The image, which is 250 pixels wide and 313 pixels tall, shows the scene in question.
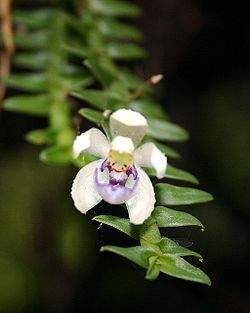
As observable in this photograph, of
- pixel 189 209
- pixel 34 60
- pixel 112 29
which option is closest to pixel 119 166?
pixel 34 60

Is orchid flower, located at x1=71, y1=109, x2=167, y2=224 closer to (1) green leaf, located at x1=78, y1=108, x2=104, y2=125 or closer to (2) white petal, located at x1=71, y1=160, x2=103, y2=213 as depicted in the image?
(2) white petal, located at x1=71, y1=160, x2=103, y2=213

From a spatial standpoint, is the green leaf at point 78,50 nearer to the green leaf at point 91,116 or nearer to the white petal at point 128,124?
the green leaf at point 91,116

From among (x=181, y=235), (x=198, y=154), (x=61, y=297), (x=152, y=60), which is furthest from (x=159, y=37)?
(x=61, y=297)

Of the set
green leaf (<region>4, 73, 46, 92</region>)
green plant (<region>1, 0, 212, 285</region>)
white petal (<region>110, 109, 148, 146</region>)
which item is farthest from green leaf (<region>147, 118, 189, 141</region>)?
green leaf (<region>4, 73, 46, 92</region>)

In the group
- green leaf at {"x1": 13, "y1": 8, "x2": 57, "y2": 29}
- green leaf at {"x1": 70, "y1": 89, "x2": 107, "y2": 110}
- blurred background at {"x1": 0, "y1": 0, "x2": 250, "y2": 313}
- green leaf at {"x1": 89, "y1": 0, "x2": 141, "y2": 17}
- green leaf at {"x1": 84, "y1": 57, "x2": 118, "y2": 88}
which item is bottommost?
blurred background at {"x1": 0, "y1": 0, "x2": 250, "y2": 313}

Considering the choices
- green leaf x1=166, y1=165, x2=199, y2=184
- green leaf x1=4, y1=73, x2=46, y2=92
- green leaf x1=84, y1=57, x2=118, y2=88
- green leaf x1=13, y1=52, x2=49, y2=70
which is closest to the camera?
green leaf x1=166, y1=165, x2=199, y2=184

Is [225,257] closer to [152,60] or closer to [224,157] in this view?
[224,157]

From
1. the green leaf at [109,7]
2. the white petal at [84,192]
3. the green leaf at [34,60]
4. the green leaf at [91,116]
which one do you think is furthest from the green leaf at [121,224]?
the green leaf at [109,7]
